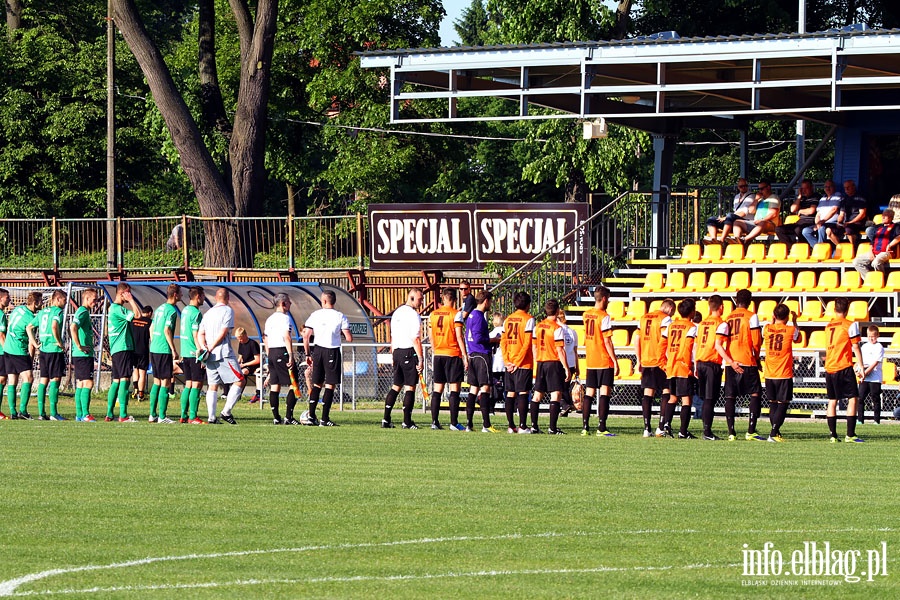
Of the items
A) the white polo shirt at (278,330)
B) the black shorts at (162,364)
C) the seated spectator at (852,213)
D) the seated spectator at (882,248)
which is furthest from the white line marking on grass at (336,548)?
the seated spectator at (852,213)

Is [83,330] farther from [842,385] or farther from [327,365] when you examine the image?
[842,385]

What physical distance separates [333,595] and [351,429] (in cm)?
1234

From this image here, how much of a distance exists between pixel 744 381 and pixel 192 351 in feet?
23.4

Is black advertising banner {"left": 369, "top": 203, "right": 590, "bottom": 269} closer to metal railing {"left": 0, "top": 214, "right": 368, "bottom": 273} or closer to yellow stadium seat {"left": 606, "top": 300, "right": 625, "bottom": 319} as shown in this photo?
metal railing {"left": 0, "top": 214, "right": 368, "bottom": 273}

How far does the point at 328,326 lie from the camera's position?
20.5 meters

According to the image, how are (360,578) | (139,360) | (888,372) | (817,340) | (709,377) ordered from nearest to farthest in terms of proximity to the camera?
(360,578) < (709,377) < (139,360) < (888,372) < (817,340)

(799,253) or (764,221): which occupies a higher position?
(764,221)

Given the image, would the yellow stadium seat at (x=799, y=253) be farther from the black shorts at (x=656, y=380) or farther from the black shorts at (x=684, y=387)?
the black shorts at (x=684, y=387)

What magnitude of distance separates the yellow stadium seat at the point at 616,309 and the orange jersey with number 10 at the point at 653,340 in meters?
5.99

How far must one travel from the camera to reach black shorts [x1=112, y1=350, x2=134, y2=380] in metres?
21.2

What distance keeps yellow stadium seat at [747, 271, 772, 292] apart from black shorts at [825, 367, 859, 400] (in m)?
7.23

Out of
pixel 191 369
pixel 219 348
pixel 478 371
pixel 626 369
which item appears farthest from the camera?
pixel 626 369

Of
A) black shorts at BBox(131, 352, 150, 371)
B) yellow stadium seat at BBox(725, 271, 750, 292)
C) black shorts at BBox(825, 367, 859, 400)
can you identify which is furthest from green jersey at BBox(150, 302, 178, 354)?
yellow stadium seat at BBox(725, 271, 750, 292)

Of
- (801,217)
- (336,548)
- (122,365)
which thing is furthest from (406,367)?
(336,548)
